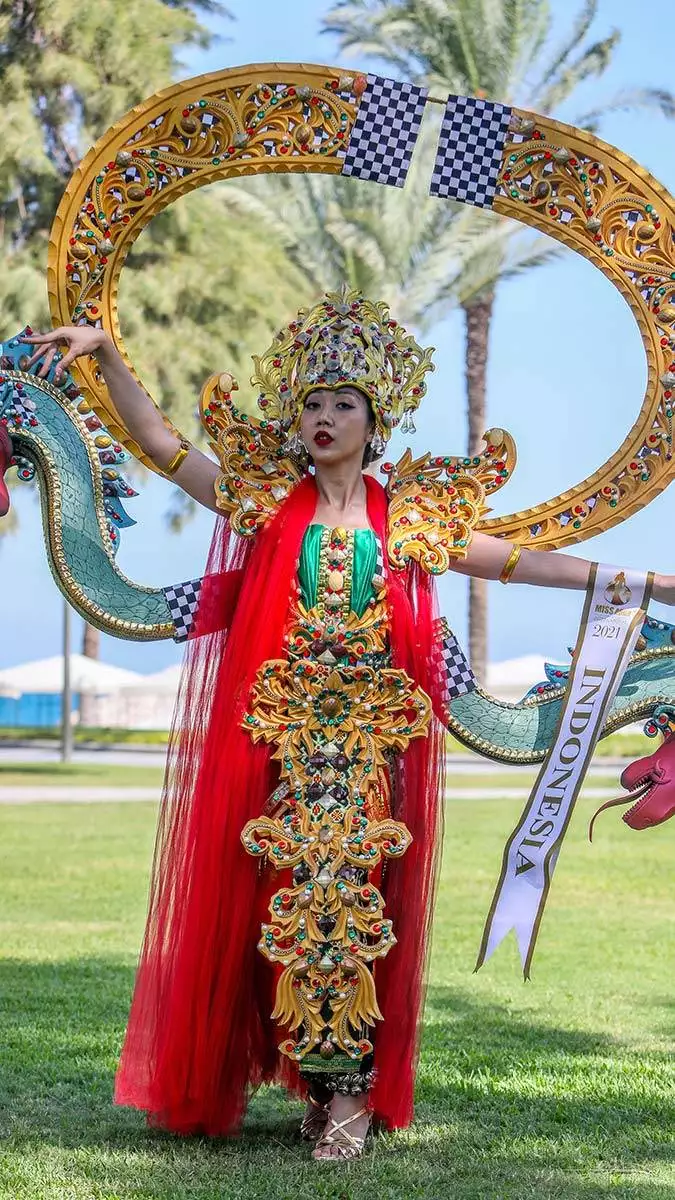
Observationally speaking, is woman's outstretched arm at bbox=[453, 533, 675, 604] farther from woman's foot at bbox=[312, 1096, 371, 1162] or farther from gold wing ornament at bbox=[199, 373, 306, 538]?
woman's foot at bbox=[312, 1096, 371, 1162]

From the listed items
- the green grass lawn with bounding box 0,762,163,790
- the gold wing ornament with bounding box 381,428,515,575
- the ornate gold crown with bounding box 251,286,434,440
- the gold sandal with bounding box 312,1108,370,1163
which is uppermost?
the ornate gold crown with bounding box 251,286,434,440

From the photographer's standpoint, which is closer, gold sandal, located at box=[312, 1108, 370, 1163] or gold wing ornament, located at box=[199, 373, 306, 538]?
gold sandal, located at box=[312, 1108, 370, 1163]

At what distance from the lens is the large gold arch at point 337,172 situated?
4.60m

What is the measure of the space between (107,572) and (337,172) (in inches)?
51.0

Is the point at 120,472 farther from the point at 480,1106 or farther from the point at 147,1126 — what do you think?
the point at 480,1106

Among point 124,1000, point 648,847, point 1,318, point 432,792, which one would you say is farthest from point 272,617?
point 1,318

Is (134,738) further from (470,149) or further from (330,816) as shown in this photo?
(330,816)

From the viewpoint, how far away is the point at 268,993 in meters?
4.32

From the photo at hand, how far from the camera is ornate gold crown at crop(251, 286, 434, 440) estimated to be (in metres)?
4.32

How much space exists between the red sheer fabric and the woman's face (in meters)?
0.15

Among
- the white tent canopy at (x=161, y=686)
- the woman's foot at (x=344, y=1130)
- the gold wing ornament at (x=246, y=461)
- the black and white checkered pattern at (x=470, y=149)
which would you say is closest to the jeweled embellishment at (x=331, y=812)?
the woman's foot at (x=344, y=1130)

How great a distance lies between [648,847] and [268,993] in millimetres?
9256

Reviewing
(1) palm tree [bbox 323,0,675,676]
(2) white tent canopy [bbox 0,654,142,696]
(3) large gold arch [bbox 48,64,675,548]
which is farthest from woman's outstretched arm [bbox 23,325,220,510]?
(2) white tent canopy [bbox 0,654,142,696]

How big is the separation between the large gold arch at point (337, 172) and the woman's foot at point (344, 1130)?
1570 mm
